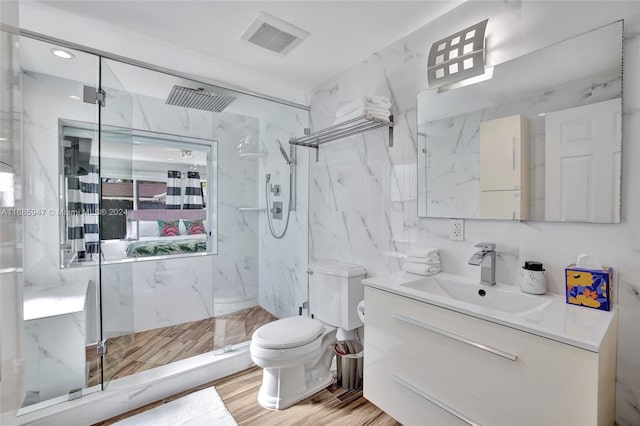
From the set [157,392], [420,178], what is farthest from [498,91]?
[157,392]

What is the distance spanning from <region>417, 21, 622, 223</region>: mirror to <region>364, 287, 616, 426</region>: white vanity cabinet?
0.55 meters

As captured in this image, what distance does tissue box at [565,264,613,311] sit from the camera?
1080 mm

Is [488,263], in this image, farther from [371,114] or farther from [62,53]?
[62,53]

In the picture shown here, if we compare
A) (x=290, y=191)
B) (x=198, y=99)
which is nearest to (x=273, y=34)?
(x=198, y=99)

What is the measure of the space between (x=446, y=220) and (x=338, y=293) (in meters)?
0.90

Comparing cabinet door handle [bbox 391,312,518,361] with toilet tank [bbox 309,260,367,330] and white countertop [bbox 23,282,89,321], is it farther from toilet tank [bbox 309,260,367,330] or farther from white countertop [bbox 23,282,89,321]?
white countertop [bbox 23,282,89,321]

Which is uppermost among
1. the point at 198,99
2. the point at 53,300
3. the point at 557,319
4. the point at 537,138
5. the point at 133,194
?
the point at 198,99

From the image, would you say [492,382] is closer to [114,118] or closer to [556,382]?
[556,382]

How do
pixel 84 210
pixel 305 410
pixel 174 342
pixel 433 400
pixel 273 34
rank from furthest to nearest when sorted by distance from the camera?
1. pixel 174 342
2. pixel 84 210
3. pixel 273 34
4. pixel 305 410
5. pixel 433 400

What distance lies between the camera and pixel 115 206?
2182 mm

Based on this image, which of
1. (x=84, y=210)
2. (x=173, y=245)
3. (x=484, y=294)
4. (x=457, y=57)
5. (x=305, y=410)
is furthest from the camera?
(x=173, y=245)

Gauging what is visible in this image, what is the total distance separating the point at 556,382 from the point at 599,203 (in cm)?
74

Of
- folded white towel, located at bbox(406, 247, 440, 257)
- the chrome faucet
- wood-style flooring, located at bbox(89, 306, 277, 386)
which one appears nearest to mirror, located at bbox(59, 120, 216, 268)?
wood-style flooring, located at bbox(89, 306, 277, 386)

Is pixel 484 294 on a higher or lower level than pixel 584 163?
lower
